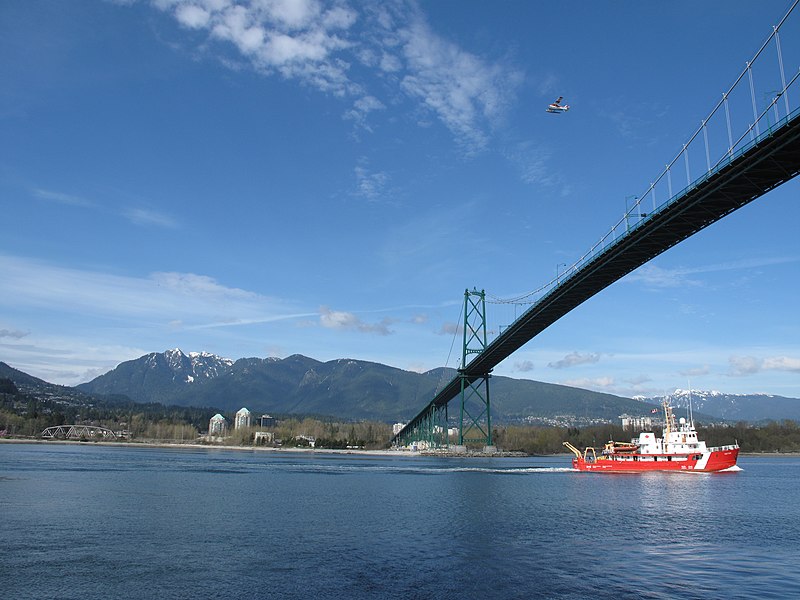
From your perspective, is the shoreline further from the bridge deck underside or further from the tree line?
the bridge deck underside

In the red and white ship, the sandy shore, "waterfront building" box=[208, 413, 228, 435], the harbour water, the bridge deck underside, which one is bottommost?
the harbour water

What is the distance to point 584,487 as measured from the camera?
37094 mm

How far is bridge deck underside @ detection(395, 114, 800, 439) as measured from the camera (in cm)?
2173

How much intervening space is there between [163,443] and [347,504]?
117102 millimetres

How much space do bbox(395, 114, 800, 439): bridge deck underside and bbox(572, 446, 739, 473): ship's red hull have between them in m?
12.8

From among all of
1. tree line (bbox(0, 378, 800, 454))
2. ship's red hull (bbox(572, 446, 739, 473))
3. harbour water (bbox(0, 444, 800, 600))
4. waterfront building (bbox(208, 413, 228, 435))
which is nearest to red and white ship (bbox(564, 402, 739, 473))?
ship's red hull (bbox(572, 446, 739, 473))

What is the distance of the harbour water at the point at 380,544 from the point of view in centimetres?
1206

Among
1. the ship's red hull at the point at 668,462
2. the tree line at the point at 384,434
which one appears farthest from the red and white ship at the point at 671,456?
the tree line at the point at 384,434

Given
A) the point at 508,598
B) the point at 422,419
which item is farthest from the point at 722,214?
the point at 422,419

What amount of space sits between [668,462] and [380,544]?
40.4 m

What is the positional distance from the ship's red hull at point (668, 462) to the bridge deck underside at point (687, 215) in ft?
42.1

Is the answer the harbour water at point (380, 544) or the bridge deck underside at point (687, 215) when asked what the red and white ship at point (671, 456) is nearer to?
the bridge deck underside at point (687, 215)

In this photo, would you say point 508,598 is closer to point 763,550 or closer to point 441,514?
point 763,550

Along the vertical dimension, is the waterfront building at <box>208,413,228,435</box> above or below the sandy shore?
above
